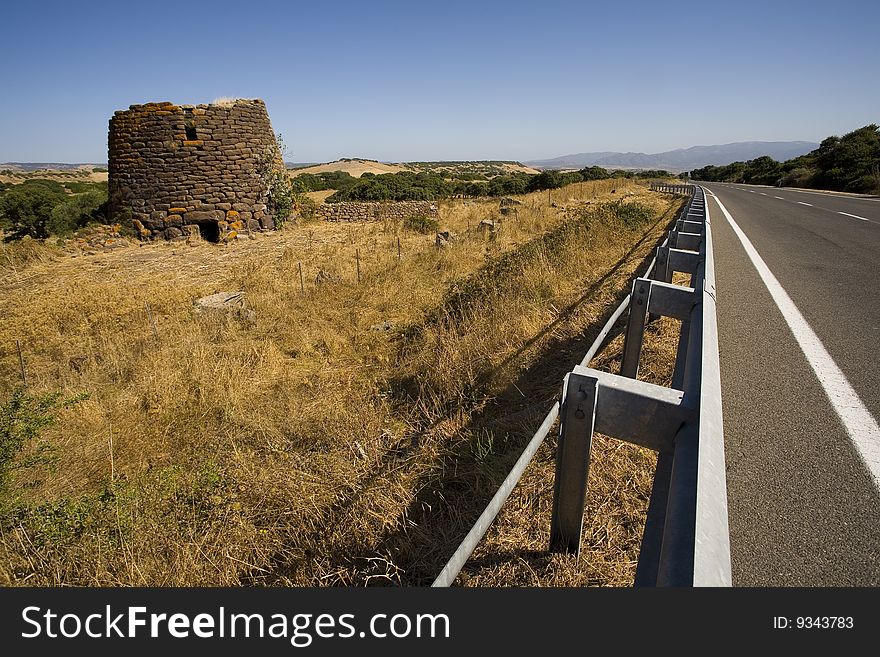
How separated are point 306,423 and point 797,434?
3959 millimetres

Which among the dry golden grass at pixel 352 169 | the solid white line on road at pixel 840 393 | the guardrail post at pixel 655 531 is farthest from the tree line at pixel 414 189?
the dry golden grass at pixel 352 169

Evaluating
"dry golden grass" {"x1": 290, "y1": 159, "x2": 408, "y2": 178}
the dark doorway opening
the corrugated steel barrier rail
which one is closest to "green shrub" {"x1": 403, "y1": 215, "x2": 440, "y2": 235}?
the dark doorway opening

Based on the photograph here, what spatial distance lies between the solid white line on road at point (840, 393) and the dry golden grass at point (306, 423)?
1111 mm

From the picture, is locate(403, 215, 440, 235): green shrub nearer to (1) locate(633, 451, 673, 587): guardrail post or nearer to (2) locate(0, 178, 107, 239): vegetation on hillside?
(2) locate(0, 178, 107, 239): vegetation on hillside

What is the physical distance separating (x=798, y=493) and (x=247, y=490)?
3.42m

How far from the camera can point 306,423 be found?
15.2ft

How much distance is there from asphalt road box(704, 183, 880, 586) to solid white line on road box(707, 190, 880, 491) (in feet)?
0.14

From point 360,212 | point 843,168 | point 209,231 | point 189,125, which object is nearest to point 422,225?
point 360,212

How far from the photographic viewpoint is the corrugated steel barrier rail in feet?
3.41

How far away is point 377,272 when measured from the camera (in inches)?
427

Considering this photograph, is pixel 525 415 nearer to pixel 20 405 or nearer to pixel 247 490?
pixel 247 490

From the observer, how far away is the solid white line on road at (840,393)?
2537 millimetres

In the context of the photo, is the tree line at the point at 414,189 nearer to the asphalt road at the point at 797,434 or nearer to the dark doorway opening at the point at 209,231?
the dark doorway opening at the point at 209,231

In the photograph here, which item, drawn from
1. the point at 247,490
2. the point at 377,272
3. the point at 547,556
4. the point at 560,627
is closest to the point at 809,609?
the point at 560,627
